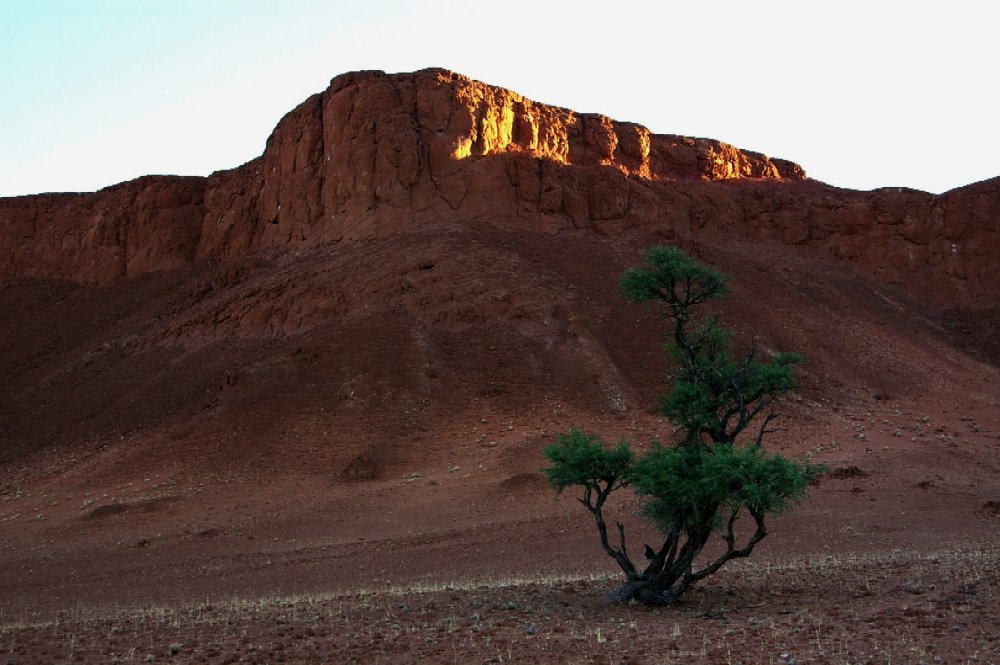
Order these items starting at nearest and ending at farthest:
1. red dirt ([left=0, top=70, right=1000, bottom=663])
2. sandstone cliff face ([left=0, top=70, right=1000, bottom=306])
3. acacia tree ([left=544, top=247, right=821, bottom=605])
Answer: red dirt ([left=0, top=70, right=1000, bottom=663]), acacia tree ([left=544, top=247, right=821, bottom=605]), sandstone cliff face ([left=0, top=70, right=1000, bottom=306])

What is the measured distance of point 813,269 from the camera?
56.5 m

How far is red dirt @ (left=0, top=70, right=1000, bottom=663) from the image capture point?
1448 cm

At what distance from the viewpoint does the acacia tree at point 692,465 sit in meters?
A: 15.8

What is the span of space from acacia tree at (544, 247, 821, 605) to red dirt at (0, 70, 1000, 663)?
35.0 inches

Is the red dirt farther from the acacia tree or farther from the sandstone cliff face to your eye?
the sandstone cliff face

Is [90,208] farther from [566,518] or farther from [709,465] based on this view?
[709,465]

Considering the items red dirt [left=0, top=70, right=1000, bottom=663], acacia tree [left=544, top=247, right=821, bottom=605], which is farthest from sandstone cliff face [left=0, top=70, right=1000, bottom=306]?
acacia tree [left=544, top=247, right=821, bottom=605]

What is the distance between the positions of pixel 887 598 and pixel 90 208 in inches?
2496

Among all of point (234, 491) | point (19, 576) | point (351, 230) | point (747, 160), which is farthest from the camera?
point (747, 160)

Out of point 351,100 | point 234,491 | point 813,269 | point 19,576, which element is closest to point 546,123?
point 351,100

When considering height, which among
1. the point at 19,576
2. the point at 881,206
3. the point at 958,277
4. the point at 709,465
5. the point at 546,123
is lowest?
the point at 19,576

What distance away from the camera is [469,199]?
49906 millimetres

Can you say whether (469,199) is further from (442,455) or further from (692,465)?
(692,465)

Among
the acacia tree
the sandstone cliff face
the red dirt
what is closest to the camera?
the red dirt
